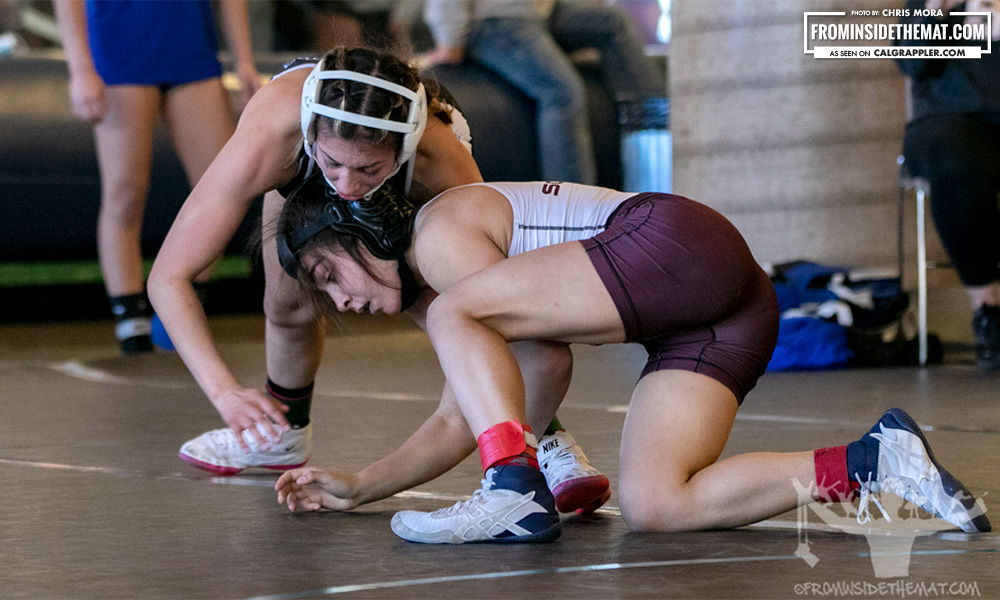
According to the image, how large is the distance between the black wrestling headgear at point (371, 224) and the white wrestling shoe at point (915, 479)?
738 mm

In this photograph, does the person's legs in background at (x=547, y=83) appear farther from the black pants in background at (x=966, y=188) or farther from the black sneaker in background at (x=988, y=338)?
the black sneaker in background at (x=988, y=338)

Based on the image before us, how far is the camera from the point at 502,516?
1743 mm

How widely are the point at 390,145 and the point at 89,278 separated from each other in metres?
4.56

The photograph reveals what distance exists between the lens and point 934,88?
372 centimetres

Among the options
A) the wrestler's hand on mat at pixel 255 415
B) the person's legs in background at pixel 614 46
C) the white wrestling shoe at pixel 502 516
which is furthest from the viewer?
the person's legs in background at pixel 614 46

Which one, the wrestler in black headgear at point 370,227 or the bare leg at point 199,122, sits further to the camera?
the bare leg at point 199,122

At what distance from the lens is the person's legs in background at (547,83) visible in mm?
5926

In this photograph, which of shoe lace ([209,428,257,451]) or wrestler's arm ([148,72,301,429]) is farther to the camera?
shoe lace ([209,428,257,451])

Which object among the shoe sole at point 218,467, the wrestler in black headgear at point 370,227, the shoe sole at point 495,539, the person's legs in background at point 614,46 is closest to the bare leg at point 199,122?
the shoe sole at point 218,467

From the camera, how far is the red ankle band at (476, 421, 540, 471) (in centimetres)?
177

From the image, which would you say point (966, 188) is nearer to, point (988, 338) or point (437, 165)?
point (988, 338)

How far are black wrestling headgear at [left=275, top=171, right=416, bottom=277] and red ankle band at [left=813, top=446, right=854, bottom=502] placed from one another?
684 millimetres

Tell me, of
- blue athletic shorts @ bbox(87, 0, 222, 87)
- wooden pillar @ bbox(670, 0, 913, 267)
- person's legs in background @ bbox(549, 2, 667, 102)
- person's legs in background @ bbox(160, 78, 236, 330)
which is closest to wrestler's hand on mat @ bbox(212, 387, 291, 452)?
person's legs in background @ bbox(160, 78, 236, 330)

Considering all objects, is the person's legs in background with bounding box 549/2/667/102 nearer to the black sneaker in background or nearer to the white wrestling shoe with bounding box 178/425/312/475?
the black sneaker in background
